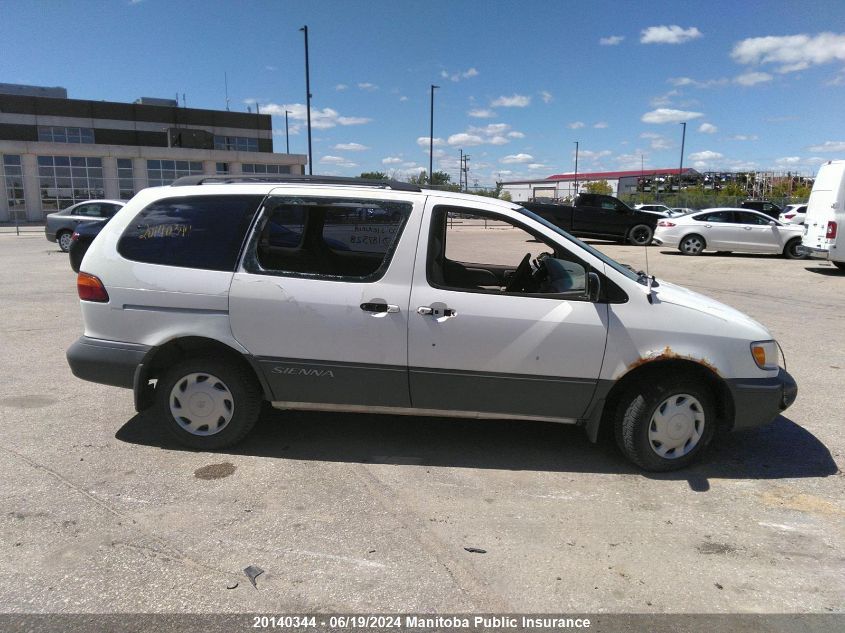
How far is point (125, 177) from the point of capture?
40469 millimetres

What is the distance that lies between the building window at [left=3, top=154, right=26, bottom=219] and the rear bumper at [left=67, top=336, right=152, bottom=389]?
39295mm

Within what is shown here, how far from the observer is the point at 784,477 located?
4031mm

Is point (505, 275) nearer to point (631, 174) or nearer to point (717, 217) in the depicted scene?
point (717, 217)

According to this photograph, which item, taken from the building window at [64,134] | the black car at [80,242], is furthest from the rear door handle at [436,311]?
the building window at [64,134]

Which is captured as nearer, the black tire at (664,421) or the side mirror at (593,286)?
the side mirror at (593,286)

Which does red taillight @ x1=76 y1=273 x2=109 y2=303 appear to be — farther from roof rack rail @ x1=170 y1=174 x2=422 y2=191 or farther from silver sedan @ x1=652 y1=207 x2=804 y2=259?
silver sedan @ x1=652 y1=207 x2=804 y2=259

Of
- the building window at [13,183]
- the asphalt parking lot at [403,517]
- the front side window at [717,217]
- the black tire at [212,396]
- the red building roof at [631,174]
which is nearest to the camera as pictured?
the asphalt parking lot at [403,517]

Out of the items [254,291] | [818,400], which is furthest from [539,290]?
[818,400]

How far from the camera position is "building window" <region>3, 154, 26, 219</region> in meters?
36.4

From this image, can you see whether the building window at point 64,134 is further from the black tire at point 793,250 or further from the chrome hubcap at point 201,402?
the chrome hubcap at point 201,402

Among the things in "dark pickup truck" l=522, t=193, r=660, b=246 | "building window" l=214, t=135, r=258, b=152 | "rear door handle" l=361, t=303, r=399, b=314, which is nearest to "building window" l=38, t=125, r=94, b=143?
"building window" l=214, t=135, r=258, b=152

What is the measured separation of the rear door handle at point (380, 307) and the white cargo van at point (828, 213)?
43.1 feet

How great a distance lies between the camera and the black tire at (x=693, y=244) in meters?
18.7

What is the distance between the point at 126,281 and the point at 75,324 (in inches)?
182
